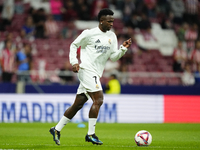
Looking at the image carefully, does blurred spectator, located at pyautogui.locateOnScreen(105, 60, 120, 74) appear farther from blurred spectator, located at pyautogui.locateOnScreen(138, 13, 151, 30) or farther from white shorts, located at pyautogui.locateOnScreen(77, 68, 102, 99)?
white shorts, located at pyautogui.locateOnScreen(77, 68, 102, 99)

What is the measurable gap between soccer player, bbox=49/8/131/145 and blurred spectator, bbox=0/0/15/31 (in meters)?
12.6

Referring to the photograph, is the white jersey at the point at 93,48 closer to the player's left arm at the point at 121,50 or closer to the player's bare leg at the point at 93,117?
the player's left arm at the point at 121,50

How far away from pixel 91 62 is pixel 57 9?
1414 centimetres

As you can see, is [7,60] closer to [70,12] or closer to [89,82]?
[70,12]

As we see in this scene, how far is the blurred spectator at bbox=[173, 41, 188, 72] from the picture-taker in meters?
19.0

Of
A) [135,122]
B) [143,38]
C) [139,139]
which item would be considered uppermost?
[143,38]

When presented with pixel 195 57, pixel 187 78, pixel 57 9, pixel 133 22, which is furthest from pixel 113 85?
pixel 57 9

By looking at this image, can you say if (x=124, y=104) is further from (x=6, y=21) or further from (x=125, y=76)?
(x=6, y=21)

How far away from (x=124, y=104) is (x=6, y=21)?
809 centimetres

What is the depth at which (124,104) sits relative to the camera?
15.0 m

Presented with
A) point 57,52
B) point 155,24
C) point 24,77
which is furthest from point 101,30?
point 155,24

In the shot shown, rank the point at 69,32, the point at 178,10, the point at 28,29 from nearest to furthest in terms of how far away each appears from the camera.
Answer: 1. the point at 28,29
2. the point at 69,32
3. the point at 178,10

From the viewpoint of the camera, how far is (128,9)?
2211 centimetres

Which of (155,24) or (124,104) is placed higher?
(155,24)
